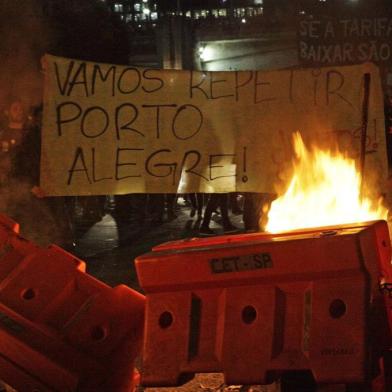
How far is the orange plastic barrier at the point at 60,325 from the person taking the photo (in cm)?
317

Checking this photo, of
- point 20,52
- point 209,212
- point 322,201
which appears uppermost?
point 20,52

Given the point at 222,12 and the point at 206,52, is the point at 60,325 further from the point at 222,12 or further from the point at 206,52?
the point at 222,12

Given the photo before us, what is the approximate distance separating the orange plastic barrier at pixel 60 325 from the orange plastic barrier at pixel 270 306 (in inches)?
13.3

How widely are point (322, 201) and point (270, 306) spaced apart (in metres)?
1.54

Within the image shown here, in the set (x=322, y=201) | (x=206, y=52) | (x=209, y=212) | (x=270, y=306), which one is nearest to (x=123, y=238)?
(x=209, y=212)

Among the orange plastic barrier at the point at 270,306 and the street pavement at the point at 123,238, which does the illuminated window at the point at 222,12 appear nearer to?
the street pavement at the point at 123,238

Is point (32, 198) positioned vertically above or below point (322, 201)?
below

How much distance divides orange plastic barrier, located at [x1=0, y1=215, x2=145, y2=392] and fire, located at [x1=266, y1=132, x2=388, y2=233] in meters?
1.21

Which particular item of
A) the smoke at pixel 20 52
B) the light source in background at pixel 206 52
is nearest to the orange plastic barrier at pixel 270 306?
the smoke at pixel 20 52

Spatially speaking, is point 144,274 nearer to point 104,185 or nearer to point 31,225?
point 104,185

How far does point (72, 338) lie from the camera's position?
3320mm

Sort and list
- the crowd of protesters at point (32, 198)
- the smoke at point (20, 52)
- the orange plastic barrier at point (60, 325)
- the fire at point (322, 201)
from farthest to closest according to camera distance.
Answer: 1. the crowd of protesters at point (32, 198)
2. the smoke at point (20, 52)
3. the fire at point (322, 201)
4. the orange plastic barrier at point (60, 325)

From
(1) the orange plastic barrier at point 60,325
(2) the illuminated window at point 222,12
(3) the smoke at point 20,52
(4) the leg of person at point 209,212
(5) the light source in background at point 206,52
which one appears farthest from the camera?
(2) the illuminated window at point 222,12

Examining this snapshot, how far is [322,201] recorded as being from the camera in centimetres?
421
